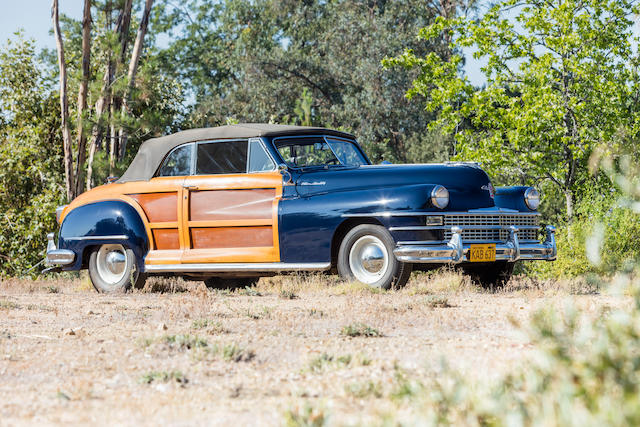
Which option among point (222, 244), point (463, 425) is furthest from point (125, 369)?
point (222, 244)

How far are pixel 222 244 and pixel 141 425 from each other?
5589mm

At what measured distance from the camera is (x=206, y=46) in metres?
37.3

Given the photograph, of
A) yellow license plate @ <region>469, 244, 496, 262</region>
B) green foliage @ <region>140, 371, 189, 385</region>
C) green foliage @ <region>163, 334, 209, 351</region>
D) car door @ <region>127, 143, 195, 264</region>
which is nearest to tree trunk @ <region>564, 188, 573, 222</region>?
yellow license plate @ <region>469, 244, 496, 262</region>

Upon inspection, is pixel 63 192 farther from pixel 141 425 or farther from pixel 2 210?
pixel 141 425

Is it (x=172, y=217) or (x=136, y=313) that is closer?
(x=136, y=313)

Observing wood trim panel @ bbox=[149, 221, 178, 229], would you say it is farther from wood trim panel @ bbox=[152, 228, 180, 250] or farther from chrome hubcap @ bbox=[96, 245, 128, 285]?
chrome hubcap @ bbox=[96, 245, 128, 285]

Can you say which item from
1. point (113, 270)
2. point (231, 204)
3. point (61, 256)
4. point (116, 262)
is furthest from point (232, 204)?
point (61, 256)

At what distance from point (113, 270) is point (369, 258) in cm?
368

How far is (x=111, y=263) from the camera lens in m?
9.89

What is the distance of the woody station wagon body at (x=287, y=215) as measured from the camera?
25.8 ft

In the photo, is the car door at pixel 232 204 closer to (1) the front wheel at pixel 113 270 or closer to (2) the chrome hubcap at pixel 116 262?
(1) the front wheel at pixel 113 270

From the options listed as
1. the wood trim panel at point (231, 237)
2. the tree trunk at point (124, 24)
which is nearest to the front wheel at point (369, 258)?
the wood trim panel at point (231, 237)

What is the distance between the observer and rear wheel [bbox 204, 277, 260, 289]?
10625 mm

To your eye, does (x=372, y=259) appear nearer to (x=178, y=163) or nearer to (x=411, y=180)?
(x=411, y=180)
